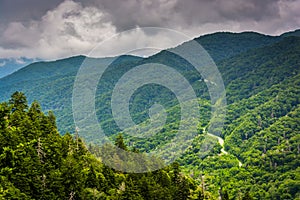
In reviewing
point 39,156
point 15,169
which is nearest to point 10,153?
point 15,169

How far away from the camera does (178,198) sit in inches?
2825

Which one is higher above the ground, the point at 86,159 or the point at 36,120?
the point at 36,120

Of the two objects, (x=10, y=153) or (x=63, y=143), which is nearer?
(x=10, y=153)

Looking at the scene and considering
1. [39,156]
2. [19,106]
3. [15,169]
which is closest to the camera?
[15,169]

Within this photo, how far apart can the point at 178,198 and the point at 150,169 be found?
9.62 meters

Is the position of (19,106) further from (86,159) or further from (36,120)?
(86,159)

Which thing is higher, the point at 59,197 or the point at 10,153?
the point at 10,153

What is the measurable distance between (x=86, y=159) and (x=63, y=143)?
9.19 meters

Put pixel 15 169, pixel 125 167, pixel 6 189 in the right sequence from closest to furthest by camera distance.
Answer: pixel 6 189 → pixel 15 169 → pixel 125 167

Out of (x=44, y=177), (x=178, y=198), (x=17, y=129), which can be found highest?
(x=17, y=129)

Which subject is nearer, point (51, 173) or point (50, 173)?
point (51, 173)

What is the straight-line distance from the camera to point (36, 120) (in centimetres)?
6219

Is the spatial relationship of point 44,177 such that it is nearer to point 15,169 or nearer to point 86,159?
point 15,169

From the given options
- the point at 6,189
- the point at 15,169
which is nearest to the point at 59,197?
the point at 15,169
